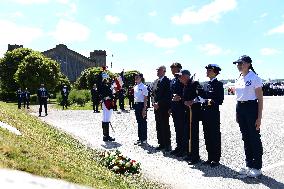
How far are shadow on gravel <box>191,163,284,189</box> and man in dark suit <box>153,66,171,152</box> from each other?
84.5 inches

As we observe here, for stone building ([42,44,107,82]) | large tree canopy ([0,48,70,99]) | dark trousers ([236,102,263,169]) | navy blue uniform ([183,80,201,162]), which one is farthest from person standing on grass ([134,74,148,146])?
stone building ([42,44,107,82])

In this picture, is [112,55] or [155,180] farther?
[112,55]

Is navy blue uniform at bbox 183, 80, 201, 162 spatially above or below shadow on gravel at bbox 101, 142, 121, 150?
above

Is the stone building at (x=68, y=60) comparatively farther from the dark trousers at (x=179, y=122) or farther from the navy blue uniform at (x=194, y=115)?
the navy blue uniform at (x=194, y=115)

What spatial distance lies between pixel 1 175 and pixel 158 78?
703 centimetres

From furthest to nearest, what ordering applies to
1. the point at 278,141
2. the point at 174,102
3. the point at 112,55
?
1. the point at 112,55
2. the point at 278,141
3. the point at 174,102

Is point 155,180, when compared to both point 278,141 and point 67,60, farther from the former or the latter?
point 67,60

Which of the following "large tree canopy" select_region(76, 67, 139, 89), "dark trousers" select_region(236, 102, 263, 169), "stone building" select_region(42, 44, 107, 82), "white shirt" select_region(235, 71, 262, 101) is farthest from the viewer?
"stone building" select_region(42, 44, 107, 82)

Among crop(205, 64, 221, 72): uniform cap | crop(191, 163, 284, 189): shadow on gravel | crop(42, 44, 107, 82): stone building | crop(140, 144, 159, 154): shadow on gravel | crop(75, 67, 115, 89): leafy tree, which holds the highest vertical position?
crop(42, 44, 107, 82): stone building

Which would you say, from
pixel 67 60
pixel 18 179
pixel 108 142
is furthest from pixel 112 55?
pixel 18 179

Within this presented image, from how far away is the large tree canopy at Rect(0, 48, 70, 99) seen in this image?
58969 millimetres

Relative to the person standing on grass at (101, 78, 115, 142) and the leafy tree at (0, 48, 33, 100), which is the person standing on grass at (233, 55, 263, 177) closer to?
A: the person standing on grass at (101, 78, 115, 142)

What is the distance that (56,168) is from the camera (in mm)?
6473

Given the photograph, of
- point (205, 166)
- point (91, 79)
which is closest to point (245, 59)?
point (205, 166)
